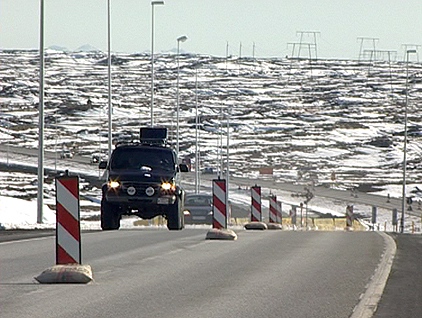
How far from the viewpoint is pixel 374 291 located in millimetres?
13844

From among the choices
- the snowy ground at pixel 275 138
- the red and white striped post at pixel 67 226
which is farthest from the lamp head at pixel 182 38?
the red and white striped post at pixel 67 226

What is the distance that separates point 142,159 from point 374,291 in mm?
14610

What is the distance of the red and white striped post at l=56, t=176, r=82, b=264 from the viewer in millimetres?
14422

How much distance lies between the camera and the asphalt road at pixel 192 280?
11625 mm

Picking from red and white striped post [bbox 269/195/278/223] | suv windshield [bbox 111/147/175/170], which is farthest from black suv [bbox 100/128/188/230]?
red and white striped post [bbox 269/195/278/223]

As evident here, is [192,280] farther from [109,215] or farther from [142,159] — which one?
[109,215]

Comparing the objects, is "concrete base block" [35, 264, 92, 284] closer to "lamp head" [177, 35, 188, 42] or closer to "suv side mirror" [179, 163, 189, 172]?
"suv side mirror" [179, 163, 189, 172]

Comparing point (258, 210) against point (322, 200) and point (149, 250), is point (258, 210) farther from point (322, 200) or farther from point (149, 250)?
point (322, 200)

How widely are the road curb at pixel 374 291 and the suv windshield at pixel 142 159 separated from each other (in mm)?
8657

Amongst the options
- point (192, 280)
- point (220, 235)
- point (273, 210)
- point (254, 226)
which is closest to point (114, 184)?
point (220, 235)

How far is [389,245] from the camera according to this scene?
24.9 metres

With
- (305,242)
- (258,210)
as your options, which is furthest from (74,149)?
(305,242)

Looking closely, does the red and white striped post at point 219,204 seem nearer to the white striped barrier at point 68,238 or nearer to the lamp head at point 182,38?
the white striped barrier at point 68,238

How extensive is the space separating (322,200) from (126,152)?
70748 mm
